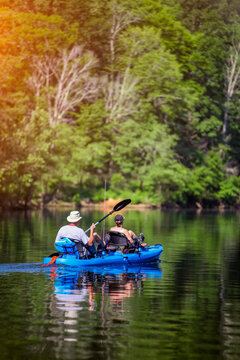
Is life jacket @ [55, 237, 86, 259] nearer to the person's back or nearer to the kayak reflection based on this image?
the person's back

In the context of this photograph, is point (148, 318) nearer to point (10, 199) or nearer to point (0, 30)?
point (10, 199)

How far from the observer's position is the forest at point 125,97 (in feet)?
202

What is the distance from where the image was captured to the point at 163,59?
67125mm

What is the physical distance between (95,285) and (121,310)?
3.09 m

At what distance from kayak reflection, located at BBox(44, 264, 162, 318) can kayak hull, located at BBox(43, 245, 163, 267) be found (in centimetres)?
17

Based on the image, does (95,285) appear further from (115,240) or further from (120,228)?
(115,240)

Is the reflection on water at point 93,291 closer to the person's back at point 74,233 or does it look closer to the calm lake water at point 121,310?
the calm lake water at point 121,310

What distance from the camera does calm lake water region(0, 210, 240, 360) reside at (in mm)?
9086

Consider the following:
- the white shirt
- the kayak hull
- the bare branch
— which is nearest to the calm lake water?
the kayak hull

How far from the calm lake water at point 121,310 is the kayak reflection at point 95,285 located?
0.02 meters

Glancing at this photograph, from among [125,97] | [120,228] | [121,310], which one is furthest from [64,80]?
[121,310]

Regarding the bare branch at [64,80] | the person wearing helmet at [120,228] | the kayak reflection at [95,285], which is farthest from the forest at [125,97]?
the kayak reflection at [95,285]

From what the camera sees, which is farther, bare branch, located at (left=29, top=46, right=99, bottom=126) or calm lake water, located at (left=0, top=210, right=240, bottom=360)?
bare branch, located at (left=29, top=46, right=99, bottom=126)

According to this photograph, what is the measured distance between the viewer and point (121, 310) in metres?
11.6
